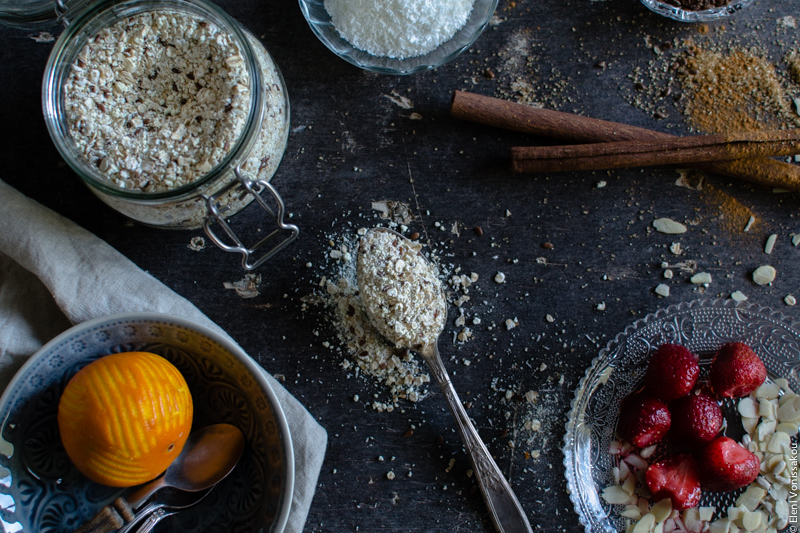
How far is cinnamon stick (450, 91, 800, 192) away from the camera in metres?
1.13

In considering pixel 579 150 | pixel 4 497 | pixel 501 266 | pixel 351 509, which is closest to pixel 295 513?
pixel 351 509

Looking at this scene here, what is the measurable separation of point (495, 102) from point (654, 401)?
669 mm

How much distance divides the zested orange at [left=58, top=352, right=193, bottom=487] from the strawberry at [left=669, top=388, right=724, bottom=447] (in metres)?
0.93

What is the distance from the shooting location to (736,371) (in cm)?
105

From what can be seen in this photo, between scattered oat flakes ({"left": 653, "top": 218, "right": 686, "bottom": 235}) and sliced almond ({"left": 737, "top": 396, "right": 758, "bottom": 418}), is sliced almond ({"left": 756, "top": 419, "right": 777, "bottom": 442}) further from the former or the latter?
scattered oat flakes ({"left": 653, "top": 218, "right": 686, "bottom": 235})

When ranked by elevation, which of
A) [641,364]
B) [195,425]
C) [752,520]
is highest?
[195,425]

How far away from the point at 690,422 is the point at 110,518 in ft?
3.45

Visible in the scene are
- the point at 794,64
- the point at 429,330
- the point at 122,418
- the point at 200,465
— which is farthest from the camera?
the point at 794,64

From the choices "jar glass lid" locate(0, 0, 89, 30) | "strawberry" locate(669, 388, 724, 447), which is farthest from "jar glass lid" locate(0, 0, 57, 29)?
"strawberry" locate(669, 388, 724, 447)

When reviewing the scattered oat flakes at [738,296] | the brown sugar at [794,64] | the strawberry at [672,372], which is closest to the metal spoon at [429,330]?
the strawberry at [672,372]

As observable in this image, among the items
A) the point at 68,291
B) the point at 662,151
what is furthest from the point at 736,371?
the point at 68,291

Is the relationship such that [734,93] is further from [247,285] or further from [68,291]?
[68,291]

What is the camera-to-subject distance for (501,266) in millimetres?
1159

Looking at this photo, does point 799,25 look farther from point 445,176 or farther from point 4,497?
A: point 4,497
